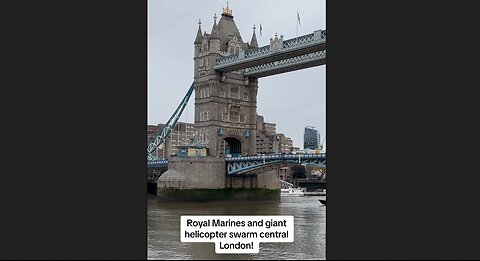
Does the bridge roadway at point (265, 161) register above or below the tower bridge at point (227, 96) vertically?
below

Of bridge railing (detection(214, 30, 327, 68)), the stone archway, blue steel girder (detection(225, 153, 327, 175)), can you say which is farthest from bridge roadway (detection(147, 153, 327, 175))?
bridge railing (detection(214, 30, 327, 68))

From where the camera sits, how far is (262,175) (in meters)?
54.8

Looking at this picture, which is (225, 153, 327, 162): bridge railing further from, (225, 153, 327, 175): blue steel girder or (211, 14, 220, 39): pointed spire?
(211, 14, 220, 39): pointed spire

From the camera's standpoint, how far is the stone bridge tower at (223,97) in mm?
53219

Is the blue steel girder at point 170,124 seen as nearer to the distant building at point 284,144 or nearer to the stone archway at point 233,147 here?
the stone archway at point 233,147

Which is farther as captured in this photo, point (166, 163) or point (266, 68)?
point (166, 163)

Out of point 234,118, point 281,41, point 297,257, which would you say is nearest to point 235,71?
point 234,118

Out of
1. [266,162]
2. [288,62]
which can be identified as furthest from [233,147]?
[288,62]

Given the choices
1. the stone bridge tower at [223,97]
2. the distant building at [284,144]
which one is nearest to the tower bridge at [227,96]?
the stone bridge tower at [223,97]
